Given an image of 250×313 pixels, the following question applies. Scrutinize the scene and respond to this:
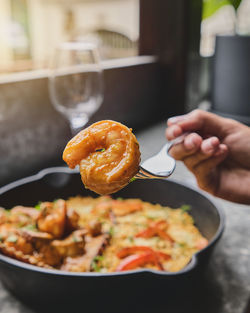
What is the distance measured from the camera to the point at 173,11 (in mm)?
2084

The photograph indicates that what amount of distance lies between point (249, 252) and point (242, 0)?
1.79 m

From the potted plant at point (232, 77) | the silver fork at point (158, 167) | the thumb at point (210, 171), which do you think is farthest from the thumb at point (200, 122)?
the potted plant at point (232, 77)

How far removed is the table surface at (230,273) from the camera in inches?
28.8

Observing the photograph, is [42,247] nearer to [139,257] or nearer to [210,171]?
[139,257]

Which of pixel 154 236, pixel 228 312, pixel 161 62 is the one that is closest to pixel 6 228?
pixel 154 236

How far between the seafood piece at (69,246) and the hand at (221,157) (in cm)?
37

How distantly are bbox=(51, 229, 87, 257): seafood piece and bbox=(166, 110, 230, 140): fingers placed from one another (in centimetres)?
38

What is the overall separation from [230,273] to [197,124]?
44 centimetres

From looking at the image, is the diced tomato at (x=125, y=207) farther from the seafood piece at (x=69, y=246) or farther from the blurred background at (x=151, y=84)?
the blurred background at (x=151, y=84)

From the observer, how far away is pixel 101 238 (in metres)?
0.90

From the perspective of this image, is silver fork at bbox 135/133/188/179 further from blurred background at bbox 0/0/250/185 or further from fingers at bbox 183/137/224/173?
blurred background at bbox 0/0/250/185

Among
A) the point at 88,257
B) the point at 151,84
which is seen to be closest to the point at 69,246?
the point at 88,257

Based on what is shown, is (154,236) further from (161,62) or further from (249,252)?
(161,62)

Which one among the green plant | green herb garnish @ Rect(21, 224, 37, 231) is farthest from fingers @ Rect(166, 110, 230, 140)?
the green plant
